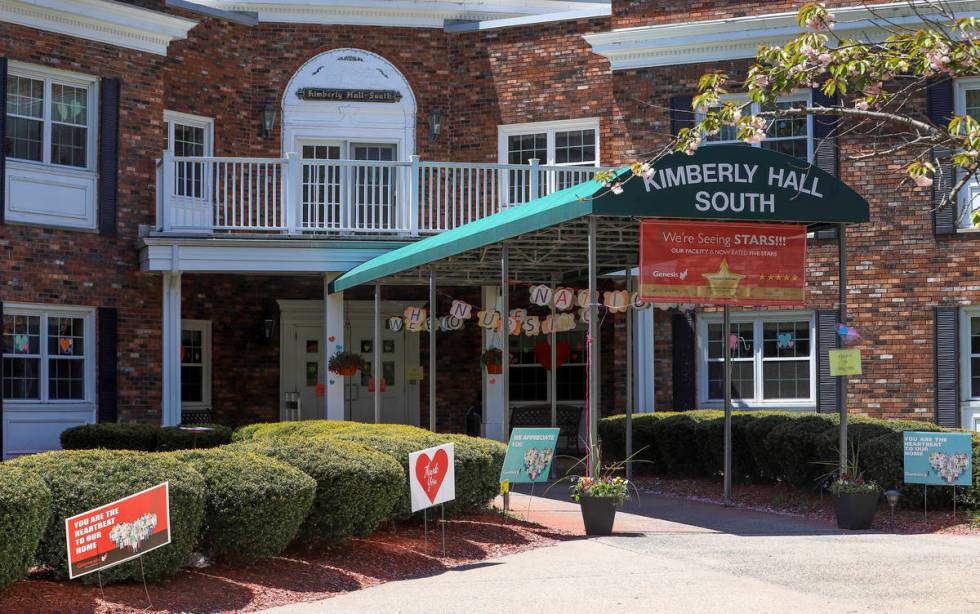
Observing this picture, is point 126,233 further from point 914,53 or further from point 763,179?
point 914,53

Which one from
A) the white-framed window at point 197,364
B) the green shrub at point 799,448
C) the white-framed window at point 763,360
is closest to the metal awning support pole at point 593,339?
the green shrub at point 799,448

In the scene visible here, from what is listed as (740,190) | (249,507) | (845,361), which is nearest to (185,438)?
(249,507)

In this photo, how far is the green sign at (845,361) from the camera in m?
12.8

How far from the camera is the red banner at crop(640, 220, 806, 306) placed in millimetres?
12984

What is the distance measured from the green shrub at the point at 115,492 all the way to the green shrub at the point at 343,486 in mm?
1235

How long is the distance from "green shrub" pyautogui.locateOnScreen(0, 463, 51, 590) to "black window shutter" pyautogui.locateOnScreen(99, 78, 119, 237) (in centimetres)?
1153

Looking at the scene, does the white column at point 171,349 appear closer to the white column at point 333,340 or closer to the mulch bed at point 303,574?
the white column at point 333,340

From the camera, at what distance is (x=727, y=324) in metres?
14.7

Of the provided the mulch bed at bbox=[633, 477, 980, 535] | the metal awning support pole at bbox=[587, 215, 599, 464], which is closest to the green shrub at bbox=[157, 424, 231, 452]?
the mulch bed at bbox=[633, 477, 980, 535]

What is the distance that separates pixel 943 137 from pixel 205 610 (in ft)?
19.1

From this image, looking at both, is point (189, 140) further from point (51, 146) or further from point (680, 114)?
point (680, 114)

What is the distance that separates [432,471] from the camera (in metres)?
10.8

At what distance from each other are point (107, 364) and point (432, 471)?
32.4 feet

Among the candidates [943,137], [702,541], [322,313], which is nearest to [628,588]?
[702,541]
